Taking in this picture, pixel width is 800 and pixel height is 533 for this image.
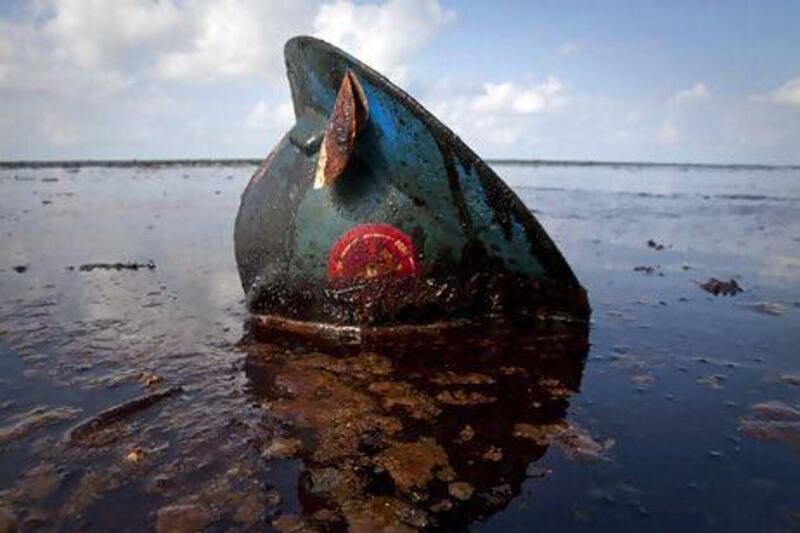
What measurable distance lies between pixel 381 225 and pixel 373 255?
283 millimetres

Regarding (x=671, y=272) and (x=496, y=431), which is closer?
(x=496, y=431)

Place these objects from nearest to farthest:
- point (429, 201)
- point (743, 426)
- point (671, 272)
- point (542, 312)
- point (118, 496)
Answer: point (118, 496), point (743, 426), point (429, 201), point (542, 312), point (671, 272)

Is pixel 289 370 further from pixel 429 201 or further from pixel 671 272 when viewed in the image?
pixel 671 272

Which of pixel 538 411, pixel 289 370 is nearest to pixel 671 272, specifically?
pixel 538 411

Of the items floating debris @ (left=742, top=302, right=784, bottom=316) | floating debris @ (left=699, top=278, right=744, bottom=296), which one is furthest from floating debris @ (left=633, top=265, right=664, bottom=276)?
floating debris @ (left=742, top=302, right=784, bottom=316)

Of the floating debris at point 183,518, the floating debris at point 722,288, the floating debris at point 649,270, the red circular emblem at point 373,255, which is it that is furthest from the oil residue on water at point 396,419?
the floating debris at point 649,270

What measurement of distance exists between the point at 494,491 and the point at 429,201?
2.81 m

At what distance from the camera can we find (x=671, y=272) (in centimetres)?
960

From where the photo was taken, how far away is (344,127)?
4910 millimetres

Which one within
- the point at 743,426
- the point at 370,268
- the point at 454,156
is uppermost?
the point at 454,156

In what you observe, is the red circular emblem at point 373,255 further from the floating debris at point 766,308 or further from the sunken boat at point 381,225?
the floating debris at point 766,308

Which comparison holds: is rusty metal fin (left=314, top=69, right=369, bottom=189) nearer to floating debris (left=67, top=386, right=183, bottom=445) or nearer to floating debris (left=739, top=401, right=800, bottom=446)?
floating debris (left=67, top=386, right=183, bottom=445)

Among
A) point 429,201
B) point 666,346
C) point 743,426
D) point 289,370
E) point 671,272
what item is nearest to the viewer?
point 743,426

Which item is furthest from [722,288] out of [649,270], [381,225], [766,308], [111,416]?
[111,416]
